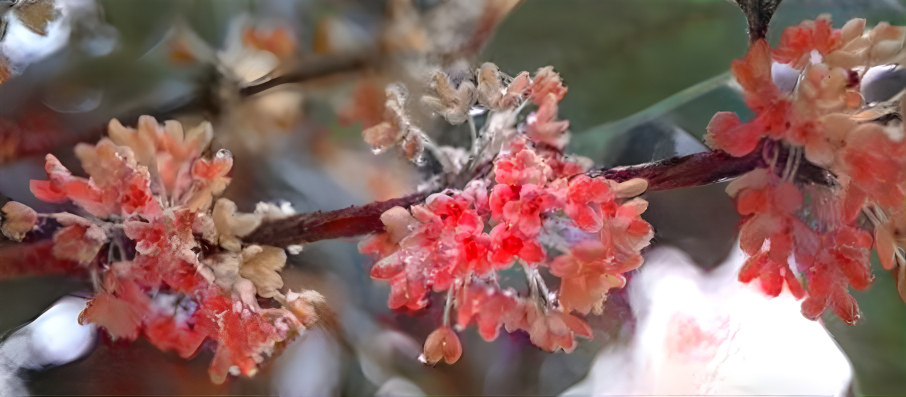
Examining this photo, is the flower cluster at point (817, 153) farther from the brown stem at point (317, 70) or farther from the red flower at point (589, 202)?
the brown stem at point (317, 70)

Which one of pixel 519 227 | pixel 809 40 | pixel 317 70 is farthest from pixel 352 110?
pixel 809 40

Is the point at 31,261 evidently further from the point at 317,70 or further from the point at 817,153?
the point at 817,153

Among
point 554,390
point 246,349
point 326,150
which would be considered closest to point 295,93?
point 326,150

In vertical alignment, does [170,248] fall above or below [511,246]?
below

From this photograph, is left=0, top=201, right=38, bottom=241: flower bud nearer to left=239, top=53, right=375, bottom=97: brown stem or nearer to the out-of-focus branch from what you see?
the out-of-focus branch

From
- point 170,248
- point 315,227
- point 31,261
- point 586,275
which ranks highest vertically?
point 586,275
